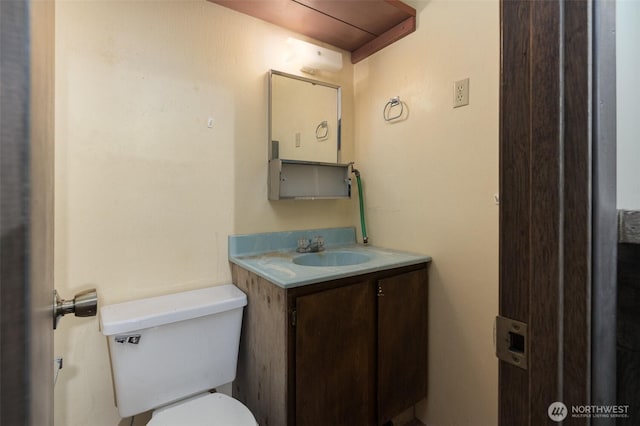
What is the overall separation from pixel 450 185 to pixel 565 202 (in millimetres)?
1089

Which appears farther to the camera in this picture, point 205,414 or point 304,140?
point 304,140

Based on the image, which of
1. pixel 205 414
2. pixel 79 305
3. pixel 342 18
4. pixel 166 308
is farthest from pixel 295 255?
pixel 342 18

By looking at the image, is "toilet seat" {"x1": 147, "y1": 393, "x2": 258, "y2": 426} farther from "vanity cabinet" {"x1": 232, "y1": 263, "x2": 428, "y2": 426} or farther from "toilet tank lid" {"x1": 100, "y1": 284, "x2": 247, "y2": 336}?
"toilet tank lid" {"x1": 100, "y1": 284, "x2": 247, "y2": 336}

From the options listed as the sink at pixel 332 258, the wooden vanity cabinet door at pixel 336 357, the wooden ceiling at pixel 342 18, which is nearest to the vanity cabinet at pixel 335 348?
the wooden vanity cabinet door at pixel 336 357

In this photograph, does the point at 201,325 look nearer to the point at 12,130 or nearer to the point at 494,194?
the point at 12,130

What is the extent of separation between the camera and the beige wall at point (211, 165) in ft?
3.87

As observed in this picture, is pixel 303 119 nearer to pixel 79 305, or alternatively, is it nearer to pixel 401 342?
pixel 401 342

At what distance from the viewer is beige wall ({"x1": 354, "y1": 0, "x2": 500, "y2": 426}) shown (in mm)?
1285

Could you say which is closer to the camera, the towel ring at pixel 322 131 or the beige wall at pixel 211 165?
the beige wall at pixel 211 165

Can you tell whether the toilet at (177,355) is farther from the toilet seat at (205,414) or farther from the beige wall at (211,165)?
the beige wall at (211,165)

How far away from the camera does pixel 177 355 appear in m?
1.18

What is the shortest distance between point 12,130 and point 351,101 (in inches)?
75.4

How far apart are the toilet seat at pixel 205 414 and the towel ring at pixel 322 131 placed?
1413mm

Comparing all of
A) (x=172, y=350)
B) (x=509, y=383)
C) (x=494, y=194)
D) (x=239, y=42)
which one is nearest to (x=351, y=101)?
(x=239, y=42)
